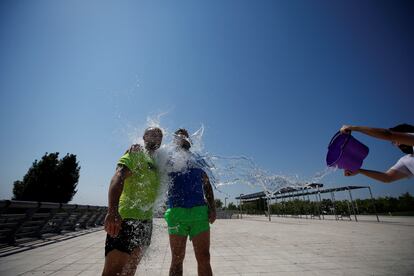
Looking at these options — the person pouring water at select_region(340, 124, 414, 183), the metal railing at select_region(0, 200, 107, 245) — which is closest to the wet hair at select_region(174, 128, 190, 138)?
the person pouring water at select_region(340, 124, 414, 183)

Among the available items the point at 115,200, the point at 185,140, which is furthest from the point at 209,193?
the point at 115,200

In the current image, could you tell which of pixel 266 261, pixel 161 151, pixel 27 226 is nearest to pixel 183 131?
pixel 161 151

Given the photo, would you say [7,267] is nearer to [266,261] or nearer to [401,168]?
[266,261]

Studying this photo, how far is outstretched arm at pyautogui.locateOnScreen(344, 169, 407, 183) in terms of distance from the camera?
9.43 feet

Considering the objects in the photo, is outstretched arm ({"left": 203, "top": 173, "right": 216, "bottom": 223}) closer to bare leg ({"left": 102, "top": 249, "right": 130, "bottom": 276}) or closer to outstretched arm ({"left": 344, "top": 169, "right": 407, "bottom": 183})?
bare leg ({"left": 102, "top": 249, "right": 130, "bottom": 276})

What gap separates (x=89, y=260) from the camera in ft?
19.1

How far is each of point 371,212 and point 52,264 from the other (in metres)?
43.5

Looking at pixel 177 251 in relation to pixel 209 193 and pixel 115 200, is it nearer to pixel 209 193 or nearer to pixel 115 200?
pixel 209 193

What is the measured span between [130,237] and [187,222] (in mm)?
774

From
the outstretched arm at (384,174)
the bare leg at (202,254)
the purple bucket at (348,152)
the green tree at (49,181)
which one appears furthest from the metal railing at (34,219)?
the green tree at (49,181)

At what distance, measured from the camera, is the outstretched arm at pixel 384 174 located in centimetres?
287

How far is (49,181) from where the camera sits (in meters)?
33.7

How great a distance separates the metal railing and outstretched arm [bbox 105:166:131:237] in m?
6.06

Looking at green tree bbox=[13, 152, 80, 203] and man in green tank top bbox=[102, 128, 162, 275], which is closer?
man in green tank top bbox=[102, 128, 162, 275]
